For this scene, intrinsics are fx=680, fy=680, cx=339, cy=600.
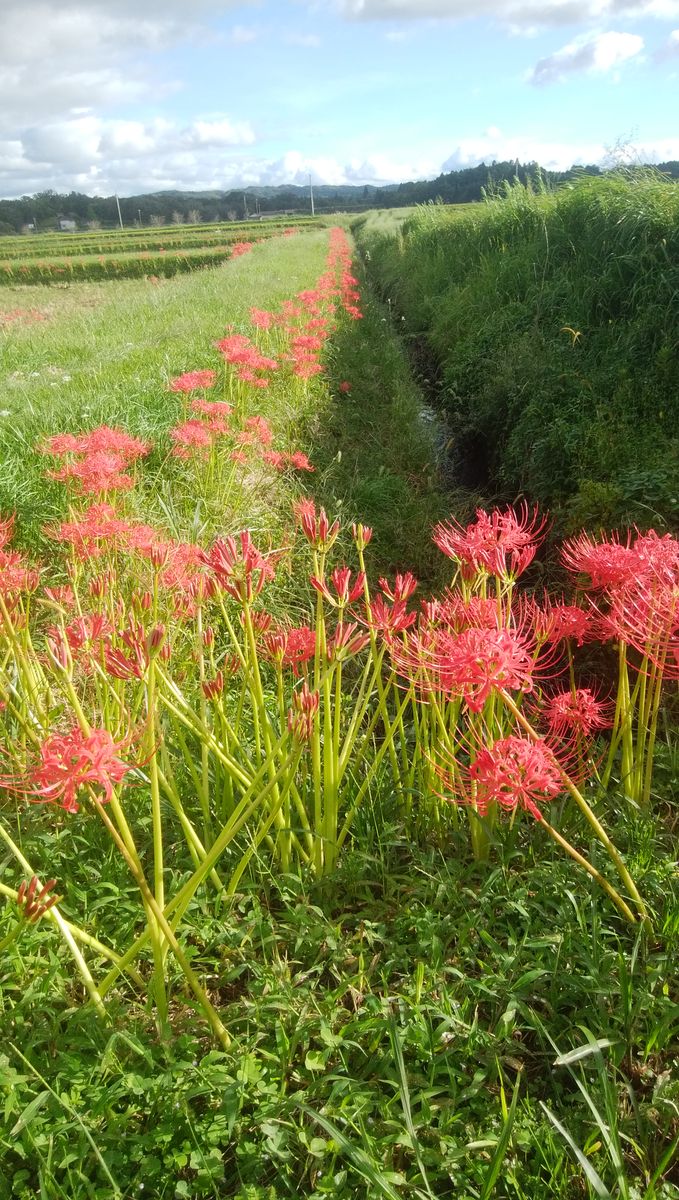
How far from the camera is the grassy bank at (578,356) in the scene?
157 inches

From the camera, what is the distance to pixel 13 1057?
1.50 meters

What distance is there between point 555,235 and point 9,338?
7.66 m

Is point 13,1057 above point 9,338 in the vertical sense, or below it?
below

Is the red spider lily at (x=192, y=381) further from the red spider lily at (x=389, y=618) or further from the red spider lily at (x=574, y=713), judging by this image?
the red spider lily at (x=574, y=713)

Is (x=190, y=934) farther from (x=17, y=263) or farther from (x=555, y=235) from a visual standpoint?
(x=17, y=263)

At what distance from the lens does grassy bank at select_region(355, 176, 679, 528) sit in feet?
13.1

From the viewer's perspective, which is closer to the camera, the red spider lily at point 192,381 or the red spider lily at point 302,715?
the red spider lily at point 302,715

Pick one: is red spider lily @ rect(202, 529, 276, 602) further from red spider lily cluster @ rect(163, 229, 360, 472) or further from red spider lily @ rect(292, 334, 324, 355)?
red spider lily @ rect(292, 334, 324, 355)

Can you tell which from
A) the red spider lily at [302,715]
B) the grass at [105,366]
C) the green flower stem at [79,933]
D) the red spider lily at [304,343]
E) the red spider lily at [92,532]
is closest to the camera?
the green flower stem at [79,933]

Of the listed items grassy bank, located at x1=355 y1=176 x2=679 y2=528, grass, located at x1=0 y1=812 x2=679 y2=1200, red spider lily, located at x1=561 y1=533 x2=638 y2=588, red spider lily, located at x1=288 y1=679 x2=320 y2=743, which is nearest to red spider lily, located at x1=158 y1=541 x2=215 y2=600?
red spider lily, located at x1=288 y1=679 x2=320 y2=743

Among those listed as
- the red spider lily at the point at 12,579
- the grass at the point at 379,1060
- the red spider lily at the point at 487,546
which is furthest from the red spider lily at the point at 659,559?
the red spider lily at the point at 12,579

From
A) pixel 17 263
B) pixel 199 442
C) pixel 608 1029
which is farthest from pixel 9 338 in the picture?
pixel 17 263

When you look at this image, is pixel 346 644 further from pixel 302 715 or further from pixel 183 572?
pixel 183 572

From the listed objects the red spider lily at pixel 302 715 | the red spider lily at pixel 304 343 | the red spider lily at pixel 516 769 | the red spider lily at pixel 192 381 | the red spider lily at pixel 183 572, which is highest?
the red spider lily at pixel 304 343
